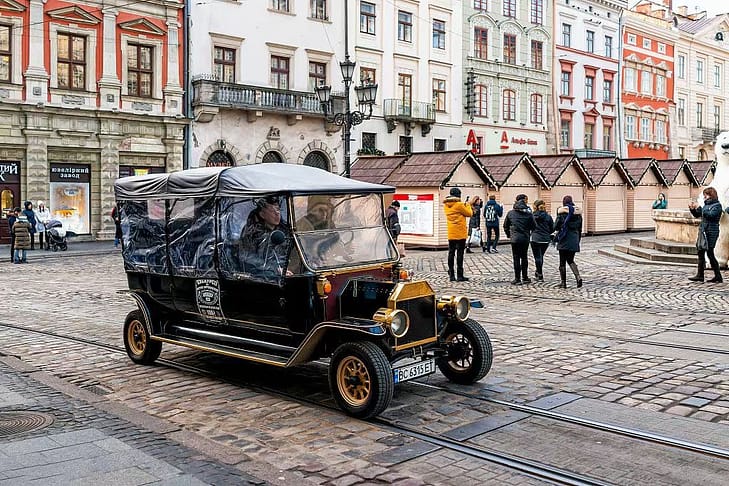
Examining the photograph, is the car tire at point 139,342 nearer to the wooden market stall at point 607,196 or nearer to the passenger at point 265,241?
the passenger at point 265,241

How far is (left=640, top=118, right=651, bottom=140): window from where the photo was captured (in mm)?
59050

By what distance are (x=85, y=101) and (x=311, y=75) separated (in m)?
11.3

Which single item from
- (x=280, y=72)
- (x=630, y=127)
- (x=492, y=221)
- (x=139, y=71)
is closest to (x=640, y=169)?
(x=492, y=221)

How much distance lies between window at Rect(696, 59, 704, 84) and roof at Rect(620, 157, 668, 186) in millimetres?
32687

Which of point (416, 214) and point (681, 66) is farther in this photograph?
point (681, 66)

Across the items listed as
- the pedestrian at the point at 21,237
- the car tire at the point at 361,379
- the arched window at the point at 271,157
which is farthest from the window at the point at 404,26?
the car tire at the point at 361,379

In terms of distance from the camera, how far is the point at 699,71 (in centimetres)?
6519

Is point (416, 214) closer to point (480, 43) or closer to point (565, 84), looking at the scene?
point (480, 43)

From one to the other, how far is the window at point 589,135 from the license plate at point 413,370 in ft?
163

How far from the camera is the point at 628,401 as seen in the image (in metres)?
7.21

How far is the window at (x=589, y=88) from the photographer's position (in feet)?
178

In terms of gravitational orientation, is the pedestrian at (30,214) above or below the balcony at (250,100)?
below

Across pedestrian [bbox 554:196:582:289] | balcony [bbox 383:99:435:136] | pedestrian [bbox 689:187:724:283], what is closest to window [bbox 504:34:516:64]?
balcony [bbox 383:99:435:136]

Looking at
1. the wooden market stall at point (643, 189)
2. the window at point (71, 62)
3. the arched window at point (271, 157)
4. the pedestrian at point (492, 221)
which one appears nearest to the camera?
the pedestrian at point (492, 221)
